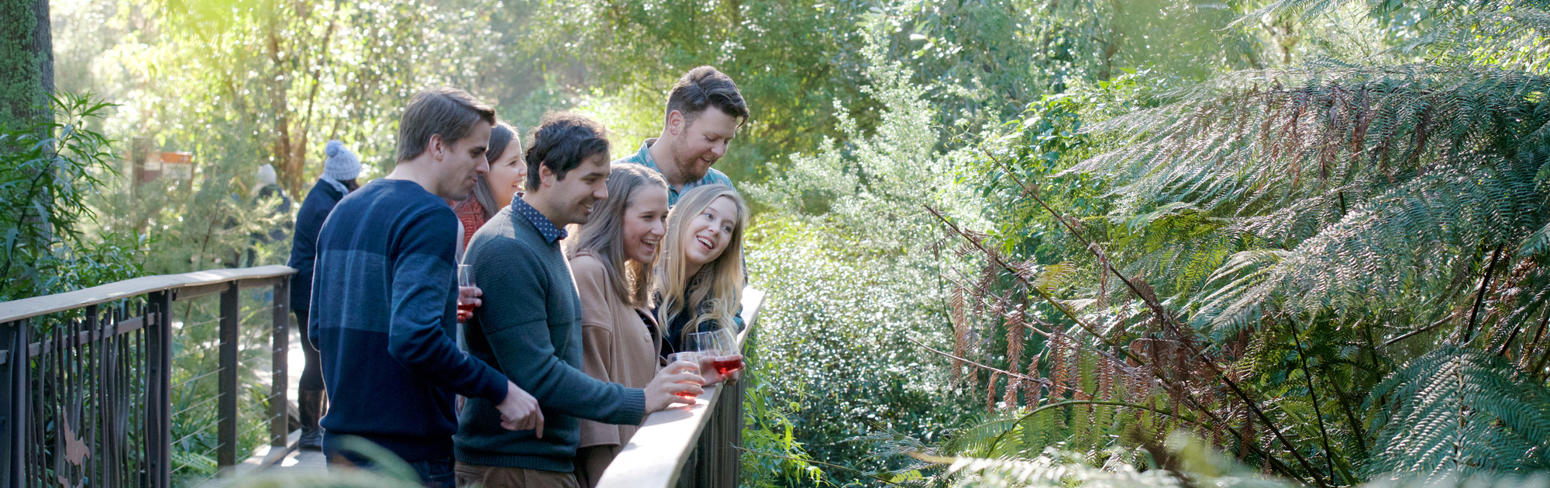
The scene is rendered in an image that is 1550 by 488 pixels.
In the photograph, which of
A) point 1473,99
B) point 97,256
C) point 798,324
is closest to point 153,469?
point 97,256

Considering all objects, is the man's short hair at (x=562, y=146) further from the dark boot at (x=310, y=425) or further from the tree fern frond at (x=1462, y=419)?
the dark boot at (x=310, y=425)

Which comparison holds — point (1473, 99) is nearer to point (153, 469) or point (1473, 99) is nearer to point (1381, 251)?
point (1381, 251)

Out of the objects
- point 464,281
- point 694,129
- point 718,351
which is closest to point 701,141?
point 694,129

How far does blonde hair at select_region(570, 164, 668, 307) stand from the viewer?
288cm

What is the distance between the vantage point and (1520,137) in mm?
2023

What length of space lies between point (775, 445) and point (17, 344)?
113 inches

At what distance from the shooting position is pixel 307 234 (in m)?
5.41

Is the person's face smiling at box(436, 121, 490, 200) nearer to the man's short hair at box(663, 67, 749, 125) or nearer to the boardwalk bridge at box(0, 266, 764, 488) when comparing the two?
the boardwalk bridge at box(0, 266, 764, 488)

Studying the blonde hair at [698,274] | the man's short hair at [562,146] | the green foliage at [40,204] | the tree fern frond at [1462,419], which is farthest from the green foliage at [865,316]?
the tree fern frond at [1462,419]

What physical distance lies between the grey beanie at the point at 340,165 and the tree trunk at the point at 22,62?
1151 mm

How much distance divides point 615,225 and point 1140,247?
1268 millimetres

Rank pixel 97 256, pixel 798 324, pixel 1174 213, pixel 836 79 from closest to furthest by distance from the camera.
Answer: pixel 1174 213, pixel 97 256, pixel 798 324, pixel 836 79

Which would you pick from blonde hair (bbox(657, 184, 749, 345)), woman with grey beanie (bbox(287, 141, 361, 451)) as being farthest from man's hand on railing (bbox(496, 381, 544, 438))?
woman with grey beanie (bbox(287, 141, 361, 451))

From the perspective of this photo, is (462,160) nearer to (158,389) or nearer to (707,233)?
(707,233)
